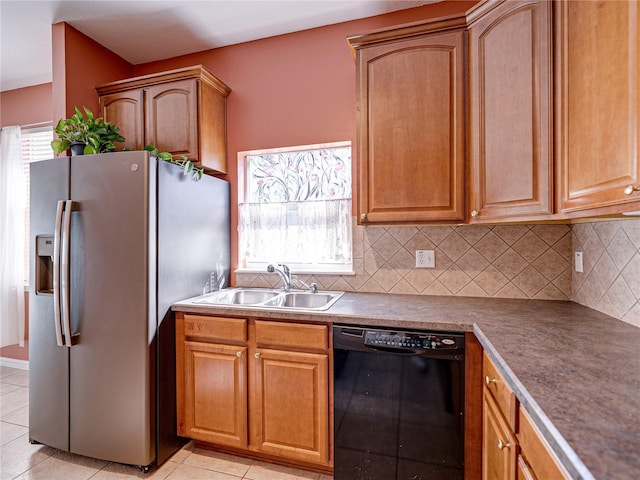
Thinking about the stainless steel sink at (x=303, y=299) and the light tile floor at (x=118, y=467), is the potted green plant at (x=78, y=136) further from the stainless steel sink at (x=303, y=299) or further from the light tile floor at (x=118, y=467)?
the light tile floor at (x=118, y=467)

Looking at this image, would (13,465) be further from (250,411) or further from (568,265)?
(568,265)

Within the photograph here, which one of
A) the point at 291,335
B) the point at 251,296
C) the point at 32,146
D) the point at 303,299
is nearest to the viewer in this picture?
the point at 291,335

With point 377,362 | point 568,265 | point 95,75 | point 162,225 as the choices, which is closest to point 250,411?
point 377,362

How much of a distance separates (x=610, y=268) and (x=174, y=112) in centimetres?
273

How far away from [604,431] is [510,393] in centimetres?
37

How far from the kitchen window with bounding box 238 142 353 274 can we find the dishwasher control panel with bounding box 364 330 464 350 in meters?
0.82

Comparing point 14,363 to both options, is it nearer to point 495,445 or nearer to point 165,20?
point 165,20

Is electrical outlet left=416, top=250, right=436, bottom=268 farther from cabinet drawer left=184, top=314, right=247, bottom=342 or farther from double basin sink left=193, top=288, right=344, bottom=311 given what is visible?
cabinet drawer left=184, top=314, right=247, bottom=342

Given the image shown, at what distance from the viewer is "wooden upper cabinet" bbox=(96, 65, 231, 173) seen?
233cm

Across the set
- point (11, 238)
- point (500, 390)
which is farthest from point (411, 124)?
point (11, 238)

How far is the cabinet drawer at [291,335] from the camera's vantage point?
5.58ft

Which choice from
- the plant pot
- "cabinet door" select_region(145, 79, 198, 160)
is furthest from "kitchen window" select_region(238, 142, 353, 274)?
the plant pot

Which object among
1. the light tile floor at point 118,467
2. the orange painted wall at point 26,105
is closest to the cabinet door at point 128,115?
the orange painted wall at point 26,105

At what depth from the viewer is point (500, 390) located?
114cm
